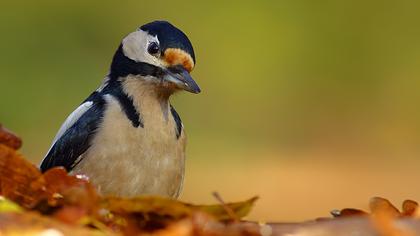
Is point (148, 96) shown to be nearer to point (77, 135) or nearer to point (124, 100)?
point (124, 100)

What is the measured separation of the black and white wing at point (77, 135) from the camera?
4062 mm

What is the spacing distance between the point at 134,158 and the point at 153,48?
38cm

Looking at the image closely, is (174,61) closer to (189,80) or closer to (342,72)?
(189,80)

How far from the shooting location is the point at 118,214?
5.63 feet

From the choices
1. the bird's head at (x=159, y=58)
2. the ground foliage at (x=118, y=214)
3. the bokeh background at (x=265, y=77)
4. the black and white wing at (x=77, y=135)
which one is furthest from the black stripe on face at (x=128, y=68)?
the bokeh background at (x=265, y=77)

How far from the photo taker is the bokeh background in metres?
12.7

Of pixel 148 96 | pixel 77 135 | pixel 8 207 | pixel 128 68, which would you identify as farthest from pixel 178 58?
pixel 8 207

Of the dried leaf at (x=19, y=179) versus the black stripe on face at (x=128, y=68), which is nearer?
the dried leaf at (x=19, y=179)

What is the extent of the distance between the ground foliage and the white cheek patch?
2.18m

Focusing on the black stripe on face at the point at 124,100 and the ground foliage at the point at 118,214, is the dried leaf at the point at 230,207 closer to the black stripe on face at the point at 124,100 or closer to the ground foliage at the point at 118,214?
the ground foliage at the point at 118,214

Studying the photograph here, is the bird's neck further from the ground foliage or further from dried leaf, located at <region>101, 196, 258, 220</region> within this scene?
dried leaf, located at <region>101, 196, 258, 220</region>

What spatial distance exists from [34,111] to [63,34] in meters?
1.17

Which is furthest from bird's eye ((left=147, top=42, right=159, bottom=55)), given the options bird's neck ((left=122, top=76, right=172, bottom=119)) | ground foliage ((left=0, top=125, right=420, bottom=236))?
ground foliage ((left=0, top=125, right=420, bottom=236))

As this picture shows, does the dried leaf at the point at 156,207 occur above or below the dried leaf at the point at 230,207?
below
